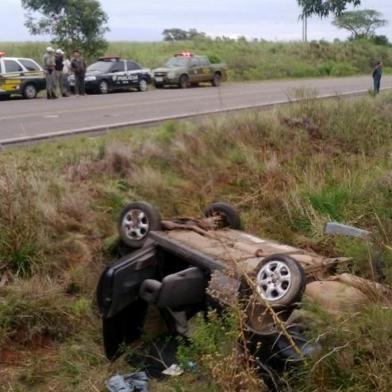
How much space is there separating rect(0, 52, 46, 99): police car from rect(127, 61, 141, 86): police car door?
4.46 meters

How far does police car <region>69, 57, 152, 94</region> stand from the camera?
26141mm

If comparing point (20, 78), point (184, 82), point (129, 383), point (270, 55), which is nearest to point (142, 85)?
point (184, 82)

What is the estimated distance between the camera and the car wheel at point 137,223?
6227 millimetres

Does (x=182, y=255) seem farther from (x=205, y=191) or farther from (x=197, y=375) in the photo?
(x=205, y=191)

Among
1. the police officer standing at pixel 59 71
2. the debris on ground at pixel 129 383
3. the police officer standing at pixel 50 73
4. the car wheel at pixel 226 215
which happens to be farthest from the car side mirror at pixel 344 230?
the police officer standing at pixel 59 71

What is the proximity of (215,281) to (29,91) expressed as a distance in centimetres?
2058

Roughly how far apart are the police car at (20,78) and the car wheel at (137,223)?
17733mm

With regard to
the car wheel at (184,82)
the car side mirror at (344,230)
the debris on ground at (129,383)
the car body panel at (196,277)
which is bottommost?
the debris on ground at (129,383)

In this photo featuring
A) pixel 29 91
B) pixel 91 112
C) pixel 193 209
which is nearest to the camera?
pixel 193 209

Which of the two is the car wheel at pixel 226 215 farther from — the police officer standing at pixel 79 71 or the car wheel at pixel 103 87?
the car wheel at pixel 103 87

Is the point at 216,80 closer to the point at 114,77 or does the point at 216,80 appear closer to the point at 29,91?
the point at 114,77

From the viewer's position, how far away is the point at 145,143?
959 cm

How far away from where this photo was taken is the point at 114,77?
26.9 meters

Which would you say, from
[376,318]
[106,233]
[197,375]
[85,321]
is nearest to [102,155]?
[106,233]
